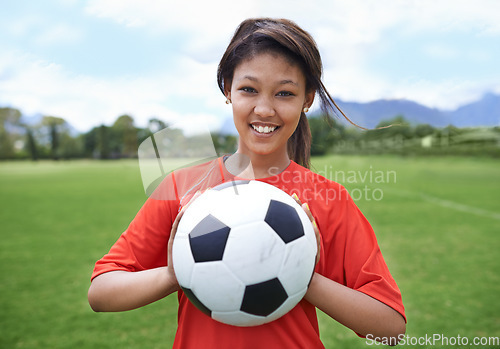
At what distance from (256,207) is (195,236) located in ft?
0.68

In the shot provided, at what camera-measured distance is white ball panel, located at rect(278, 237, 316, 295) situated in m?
1.16

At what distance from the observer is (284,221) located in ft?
3.96

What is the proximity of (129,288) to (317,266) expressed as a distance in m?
0.69

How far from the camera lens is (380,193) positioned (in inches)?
527

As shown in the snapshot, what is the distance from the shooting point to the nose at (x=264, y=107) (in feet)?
A: 4.87

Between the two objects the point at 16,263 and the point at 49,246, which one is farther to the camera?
the point at 49,246

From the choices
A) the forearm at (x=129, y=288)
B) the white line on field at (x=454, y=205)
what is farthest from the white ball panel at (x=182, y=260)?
the white line on field at (x=454, y=205)

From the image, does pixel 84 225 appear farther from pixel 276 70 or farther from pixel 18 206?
pixel 276 70

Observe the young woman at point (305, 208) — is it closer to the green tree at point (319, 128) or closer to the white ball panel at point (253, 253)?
the white ball panel at point (253, 253)

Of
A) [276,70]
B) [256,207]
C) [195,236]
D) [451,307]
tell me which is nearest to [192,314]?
[195,236]

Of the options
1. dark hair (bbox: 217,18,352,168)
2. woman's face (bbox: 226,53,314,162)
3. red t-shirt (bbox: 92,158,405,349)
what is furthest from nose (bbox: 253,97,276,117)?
red t-shirt (bbox: 92,158,405,349)

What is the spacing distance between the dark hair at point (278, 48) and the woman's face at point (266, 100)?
4cm

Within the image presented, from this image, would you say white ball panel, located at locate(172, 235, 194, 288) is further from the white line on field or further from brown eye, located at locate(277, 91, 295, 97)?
the white line on field

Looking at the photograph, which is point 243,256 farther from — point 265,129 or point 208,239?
point 265,129
